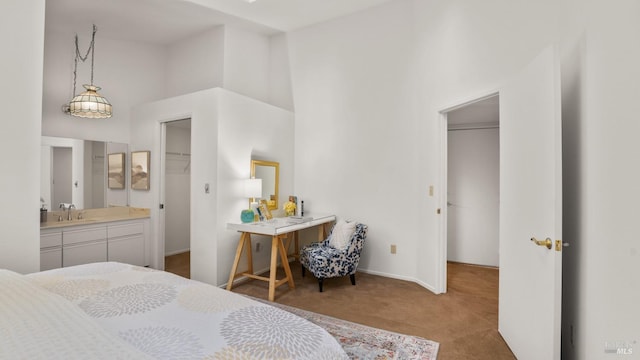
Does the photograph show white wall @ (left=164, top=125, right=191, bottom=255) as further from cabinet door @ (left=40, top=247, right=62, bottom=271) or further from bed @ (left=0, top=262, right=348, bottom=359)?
bed @ (left=0, top=262, right=348, bottom=359)

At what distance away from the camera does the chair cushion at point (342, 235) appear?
3500mm

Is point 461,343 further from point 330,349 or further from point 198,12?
point 198,12

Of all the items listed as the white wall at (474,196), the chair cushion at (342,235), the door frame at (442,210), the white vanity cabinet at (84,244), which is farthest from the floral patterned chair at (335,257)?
the white vanity cabinet at (84,244)

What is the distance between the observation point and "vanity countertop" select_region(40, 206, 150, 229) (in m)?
3.31

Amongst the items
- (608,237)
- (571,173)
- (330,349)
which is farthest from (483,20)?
(330,349)

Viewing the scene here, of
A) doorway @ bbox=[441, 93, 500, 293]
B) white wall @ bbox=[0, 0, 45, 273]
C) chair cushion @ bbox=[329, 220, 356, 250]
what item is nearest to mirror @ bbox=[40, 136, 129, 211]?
white wall @ bbox=[0, 0, 45, 273]

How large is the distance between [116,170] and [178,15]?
2.16m

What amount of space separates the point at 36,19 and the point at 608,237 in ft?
12.2

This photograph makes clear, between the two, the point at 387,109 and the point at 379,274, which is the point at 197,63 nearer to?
the point at 387,109

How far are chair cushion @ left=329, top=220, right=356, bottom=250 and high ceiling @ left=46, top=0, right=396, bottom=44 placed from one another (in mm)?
2780

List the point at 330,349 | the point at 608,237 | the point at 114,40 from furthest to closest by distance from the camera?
the point at 114,40, the point at 608,237, the point at 330,349

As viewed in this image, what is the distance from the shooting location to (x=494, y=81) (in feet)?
8.19

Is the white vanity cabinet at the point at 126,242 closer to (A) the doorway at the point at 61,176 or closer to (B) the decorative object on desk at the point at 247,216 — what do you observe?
(A) the doorway at the point at 61,176

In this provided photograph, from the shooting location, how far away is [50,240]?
3.14 metres
